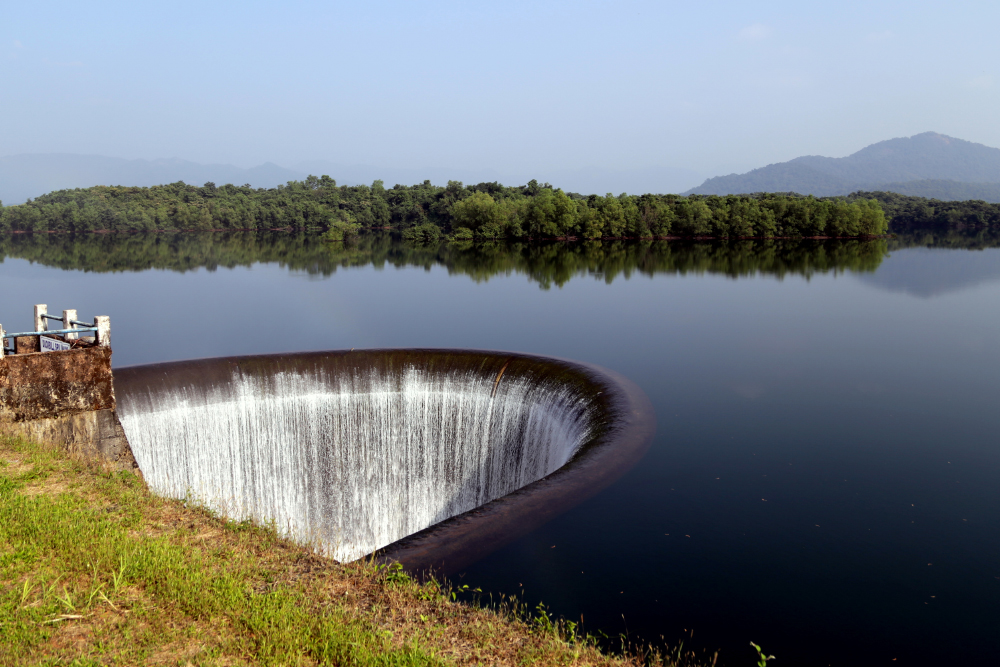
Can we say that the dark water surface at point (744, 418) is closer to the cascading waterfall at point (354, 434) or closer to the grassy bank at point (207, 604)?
the grassy bank at point (207, 604)

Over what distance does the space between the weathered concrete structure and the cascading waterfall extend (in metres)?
2.34

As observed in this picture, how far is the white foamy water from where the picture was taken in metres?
14.3

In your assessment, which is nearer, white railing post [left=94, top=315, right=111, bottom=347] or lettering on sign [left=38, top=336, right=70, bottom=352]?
lettering on sign [left=38, top=336, right=70, bottom=352]

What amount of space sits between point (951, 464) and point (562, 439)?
7.09m

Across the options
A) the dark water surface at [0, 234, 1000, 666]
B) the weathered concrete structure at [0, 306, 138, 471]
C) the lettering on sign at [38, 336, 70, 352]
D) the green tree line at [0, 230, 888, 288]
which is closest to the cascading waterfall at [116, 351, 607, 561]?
the weathered concrete structure at [0, 306, 138, 471]

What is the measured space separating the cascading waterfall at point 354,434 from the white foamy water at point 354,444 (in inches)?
1.0

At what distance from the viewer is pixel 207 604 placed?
17.7 ft

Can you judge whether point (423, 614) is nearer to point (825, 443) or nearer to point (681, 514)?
point (681, 514)

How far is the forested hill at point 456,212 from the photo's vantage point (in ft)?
246

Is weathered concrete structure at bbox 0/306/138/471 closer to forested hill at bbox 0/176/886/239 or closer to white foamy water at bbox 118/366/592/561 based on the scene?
white foamy water at bbox 118/366/592/561

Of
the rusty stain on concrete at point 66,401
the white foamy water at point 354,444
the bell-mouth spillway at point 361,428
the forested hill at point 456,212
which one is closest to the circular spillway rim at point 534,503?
the bell-mouth spillway at point 361,428

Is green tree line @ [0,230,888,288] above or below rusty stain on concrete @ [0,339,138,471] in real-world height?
above

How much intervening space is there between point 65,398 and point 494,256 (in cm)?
4818

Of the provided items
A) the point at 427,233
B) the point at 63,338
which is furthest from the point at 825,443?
the point at 427,233
